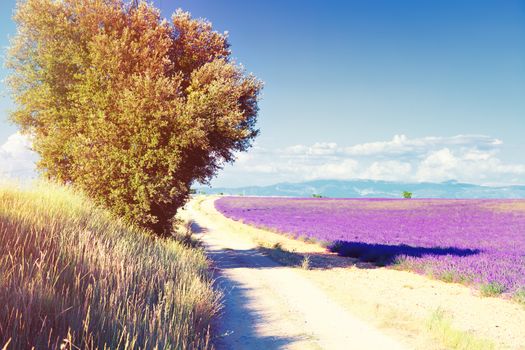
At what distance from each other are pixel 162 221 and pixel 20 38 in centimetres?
998

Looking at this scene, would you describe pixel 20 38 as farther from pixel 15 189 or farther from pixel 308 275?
pixel 308 275

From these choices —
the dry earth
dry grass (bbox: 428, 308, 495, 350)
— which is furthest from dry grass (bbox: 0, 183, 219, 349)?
dry grass (bbox: 428, 308, 495, 350)

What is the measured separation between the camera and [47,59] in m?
16.4

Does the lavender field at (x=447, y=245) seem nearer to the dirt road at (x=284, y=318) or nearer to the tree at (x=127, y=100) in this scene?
the dirt road at (x=284, y=318)

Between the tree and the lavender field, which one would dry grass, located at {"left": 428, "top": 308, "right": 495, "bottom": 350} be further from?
the tree

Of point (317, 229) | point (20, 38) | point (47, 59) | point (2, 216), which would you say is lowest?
point (317, 229)

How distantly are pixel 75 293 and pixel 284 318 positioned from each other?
540 cm

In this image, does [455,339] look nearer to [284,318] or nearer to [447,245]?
[284,318]

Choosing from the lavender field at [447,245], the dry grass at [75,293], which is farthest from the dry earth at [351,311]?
the dry grass at [75,293]

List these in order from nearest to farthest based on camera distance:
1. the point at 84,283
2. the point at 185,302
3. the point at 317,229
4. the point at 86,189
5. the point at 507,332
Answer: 1. the point at 84,283
2. the point at 185,302
3. the point at 507,332
4. the point at 86,189
5. the point at 317,229

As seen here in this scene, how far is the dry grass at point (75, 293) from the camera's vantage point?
14.7ft

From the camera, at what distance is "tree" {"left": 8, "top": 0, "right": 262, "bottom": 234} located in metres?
15.0

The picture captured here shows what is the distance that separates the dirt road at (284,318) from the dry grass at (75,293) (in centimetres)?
96

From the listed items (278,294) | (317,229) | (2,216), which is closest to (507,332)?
(278,294)
